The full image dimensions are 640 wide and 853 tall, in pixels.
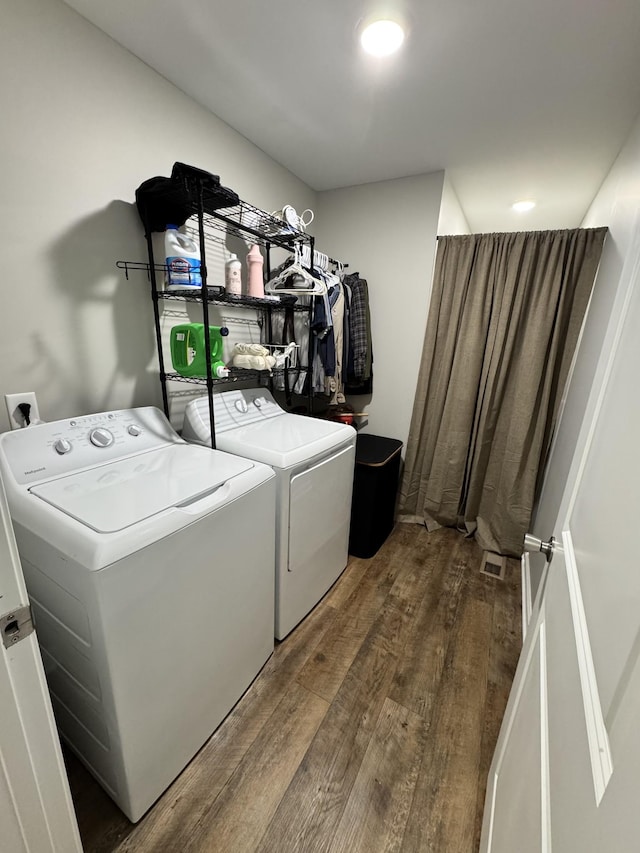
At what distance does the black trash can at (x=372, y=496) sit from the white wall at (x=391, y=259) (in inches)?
15.7

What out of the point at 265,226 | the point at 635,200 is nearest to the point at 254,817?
the point at 265,226

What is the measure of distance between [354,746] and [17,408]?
170 centimetres

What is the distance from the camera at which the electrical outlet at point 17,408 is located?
1206 millimetres

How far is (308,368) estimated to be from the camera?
2.21 metres

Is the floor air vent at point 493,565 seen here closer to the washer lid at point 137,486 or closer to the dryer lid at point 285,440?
the dryer lid at point 285,440

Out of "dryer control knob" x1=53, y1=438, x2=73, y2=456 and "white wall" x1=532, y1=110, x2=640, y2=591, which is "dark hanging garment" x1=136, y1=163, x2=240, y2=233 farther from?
"white wall" x1=532, y1=110, x2=640, y2=591

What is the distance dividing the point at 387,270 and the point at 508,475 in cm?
163

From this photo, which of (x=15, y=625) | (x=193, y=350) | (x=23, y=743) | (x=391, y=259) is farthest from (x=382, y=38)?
(x=23, y=743)

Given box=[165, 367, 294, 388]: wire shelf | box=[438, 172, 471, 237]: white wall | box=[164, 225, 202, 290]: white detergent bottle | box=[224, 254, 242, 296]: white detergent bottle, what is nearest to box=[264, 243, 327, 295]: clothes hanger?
box=[224, 254, 242, 296]: white detergent bottle

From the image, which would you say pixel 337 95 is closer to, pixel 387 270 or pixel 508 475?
pixel 387 270

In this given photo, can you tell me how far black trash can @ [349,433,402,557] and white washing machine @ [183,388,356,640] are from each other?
0.84ft

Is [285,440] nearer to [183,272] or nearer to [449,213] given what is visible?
[183,272]

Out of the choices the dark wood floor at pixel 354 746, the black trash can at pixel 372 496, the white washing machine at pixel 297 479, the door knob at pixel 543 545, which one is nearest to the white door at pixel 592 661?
the door knob at pixel 543 545

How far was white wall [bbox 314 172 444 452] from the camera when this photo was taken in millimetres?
2303
